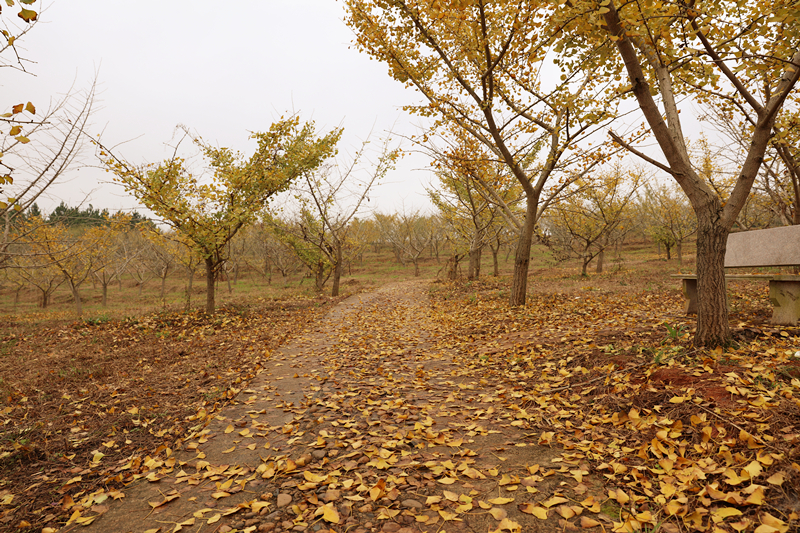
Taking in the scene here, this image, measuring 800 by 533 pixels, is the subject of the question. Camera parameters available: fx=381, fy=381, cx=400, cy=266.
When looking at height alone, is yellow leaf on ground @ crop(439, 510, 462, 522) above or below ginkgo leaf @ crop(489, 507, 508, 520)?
below

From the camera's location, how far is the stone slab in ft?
15.4

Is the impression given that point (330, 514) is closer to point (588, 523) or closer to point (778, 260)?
point (588, 523)

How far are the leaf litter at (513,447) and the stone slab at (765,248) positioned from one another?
0.89 m

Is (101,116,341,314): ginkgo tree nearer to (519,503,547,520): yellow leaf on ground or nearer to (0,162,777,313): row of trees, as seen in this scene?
(0,162,777,313): row of trees

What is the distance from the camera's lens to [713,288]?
4074 mm

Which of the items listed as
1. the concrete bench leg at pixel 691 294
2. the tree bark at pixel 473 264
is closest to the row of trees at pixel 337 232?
the tree bark at pixel 473 264

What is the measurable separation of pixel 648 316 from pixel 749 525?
17.1 ft

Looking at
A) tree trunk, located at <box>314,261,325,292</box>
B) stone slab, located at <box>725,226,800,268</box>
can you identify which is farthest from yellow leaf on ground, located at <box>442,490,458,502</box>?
tree trunk, located at <box>314,261,325,292</box>

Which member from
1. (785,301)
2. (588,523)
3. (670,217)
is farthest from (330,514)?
(670,217)

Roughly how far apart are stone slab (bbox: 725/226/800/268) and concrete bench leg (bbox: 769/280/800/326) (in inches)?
10.5

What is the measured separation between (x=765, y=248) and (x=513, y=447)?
474 cm

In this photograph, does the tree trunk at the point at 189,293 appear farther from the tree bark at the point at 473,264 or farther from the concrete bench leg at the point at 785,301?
the concrete bench leg at the point at 785,301

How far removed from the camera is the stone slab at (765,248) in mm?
4680

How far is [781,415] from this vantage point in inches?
105
